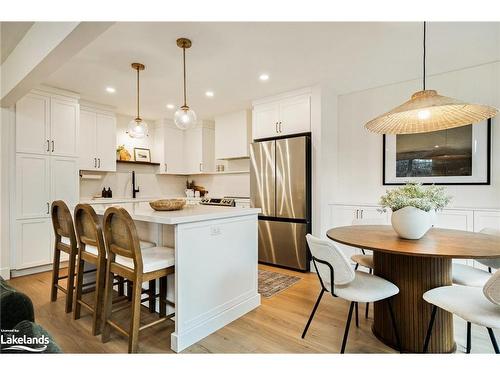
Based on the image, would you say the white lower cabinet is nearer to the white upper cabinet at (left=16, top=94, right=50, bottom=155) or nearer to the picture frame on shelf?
the white upper cabinet at (left=16, top=94, right=50, bottom=155)

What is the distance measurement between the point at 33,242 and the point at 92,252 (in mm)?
1849

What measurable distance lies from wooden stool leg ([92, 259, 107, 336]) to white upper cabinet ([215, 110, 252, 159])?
306 centimetres

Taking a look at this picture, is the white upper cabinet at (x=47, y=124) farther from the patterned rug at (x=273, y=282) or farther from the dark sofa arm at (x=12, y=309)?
the patterned rug at (x=273, y=282)

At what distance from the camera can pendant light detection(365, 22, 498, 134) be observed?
1720mm

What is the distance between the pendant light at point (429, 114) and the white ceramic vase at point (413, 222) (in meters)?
0.68

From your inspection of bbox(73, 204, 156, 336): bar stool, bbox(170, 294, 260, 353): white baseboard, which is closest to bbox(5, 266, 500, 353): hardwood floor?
bbox(170, 294, 260, 353): white baseboard

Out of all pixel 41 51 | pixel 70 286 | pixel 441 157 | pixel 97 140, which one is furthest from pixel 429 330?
pixel 97 140

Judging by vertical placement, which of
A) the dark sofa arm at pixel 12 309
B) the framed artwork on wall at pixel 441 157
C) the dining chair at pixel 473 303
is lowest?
the dining chair at pixel 473 303

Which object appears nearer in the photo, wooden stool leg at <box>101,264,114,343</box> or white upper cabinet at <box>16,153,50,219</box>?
wooden stool leg at <box>101,264,114,343</box>

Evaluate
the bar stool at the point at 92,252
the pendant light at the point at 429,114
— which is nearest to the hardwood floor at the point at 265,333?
the bar stool at the point at 92,252

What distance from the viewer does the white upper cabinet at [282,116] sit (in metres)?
3.72

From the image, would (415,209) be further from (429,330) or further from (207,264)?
(207,264)

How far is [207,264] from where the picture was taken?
2.07 meters
